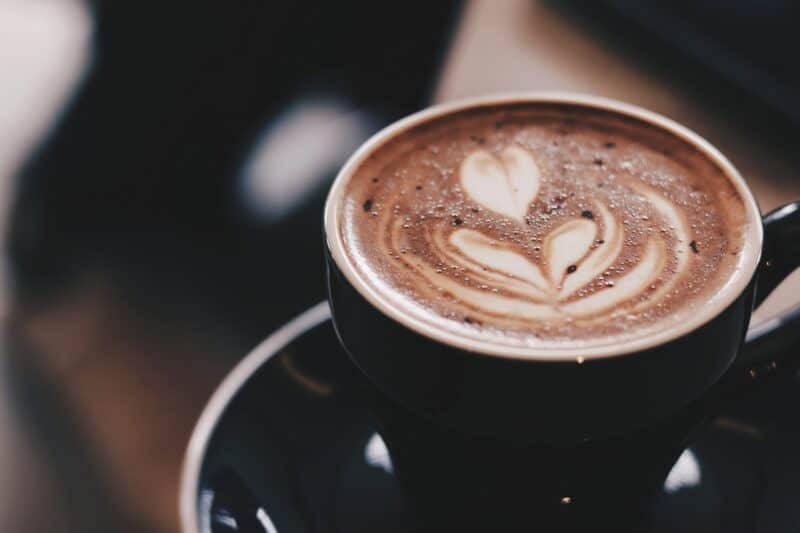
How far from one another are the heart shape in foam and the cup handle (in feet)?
0.46

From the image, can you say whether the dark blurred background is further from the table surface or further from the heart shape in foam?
→ the heart shape in foam

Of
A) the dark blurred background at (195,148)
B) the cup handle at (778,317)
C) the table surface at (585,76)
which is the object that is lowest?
the dark blurred background at (195,148)

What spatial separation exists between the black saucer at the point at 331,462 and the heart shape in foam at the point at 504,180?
0.45 ft

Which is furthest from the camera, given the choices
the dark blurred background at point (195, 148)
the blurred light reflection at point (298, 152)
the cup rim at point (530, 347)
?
the blurred light reflection at point (298, 152)

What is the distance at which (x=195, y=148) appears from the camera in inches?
46.2

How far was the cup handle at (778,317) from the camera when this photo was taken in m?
0.49

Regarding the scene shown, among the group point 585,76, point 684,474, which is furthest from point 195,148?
point 684,474

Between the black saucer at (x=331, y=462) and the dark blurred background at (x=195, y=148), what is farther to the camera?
the dark blurred background at (x=195, y=148)

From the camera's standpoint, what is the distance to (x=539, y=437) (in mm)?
442

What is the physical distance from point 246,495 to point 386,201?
0.68ft

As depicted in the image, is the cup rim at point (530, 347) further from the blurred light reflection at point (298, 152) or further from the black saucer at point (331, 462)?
the blurred light reflection at point (298, 152)

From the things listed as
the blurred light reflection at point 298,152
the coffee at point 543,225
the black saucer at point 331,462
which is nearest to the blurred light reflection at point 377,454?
the black saucer at point 331,462

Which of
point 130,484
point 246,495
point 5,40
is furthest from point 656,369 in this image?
point 5,40

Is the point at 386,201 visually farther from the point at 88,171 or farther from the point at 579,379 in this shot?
the point at 88,171
